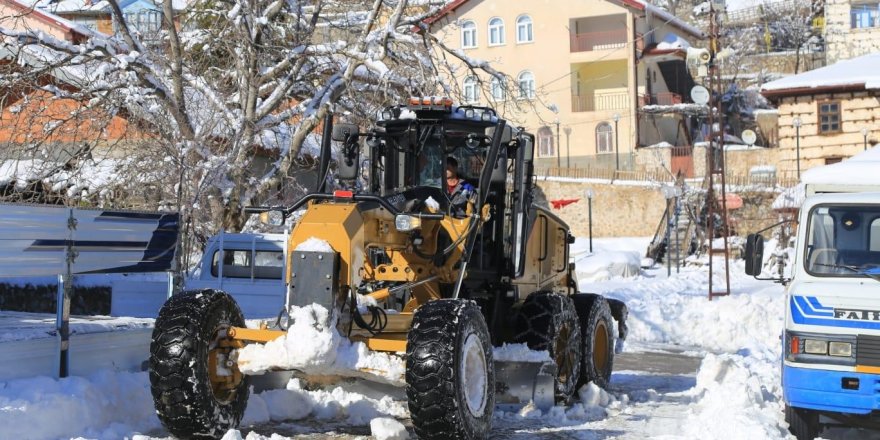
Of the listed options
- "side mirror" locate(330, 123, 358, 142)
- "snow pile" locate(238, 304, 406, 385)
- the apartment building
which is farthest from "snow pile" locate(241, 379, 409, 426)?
the apartment building

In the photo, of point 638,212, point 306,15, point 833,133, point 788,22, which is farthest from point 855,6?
point 306,15

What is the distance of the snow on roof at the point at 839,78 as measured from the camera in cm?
4769

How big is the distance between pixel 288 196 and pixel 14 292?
555cm

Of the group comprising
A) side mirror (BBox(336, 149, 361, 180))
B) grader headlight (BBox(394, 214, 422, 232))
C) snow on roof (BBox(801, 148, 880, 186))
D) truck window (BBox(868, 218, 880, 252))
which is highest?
snow on roof (BBox(801, 148, 880, 186))

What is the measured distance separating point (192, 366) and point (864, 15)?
68360mm

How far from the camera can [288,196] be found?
20.4 meters

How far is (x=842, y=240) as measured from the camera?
30.9 feet

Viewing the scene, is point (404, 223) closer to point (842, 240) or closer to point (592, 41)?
point (842, 240)

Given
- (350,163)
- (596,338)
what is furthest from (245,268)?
(350,163)

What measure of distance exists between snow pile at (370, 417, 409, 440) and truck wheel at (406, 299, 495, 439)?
61 centimetres

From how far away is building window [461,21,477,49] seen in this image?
56.4m

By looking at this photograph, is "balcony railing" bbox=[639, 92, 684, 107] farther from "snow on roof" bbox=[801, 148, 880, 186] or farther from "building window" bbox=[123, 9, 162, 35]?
"snow on roof" bbox=[801, 148, 880, 186]

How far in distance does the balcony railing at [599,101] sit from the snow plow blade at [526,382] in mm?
46521

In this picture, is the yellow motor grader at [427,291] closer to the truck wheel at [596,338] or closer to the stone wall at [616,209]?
the truck wheel at [596,338]
